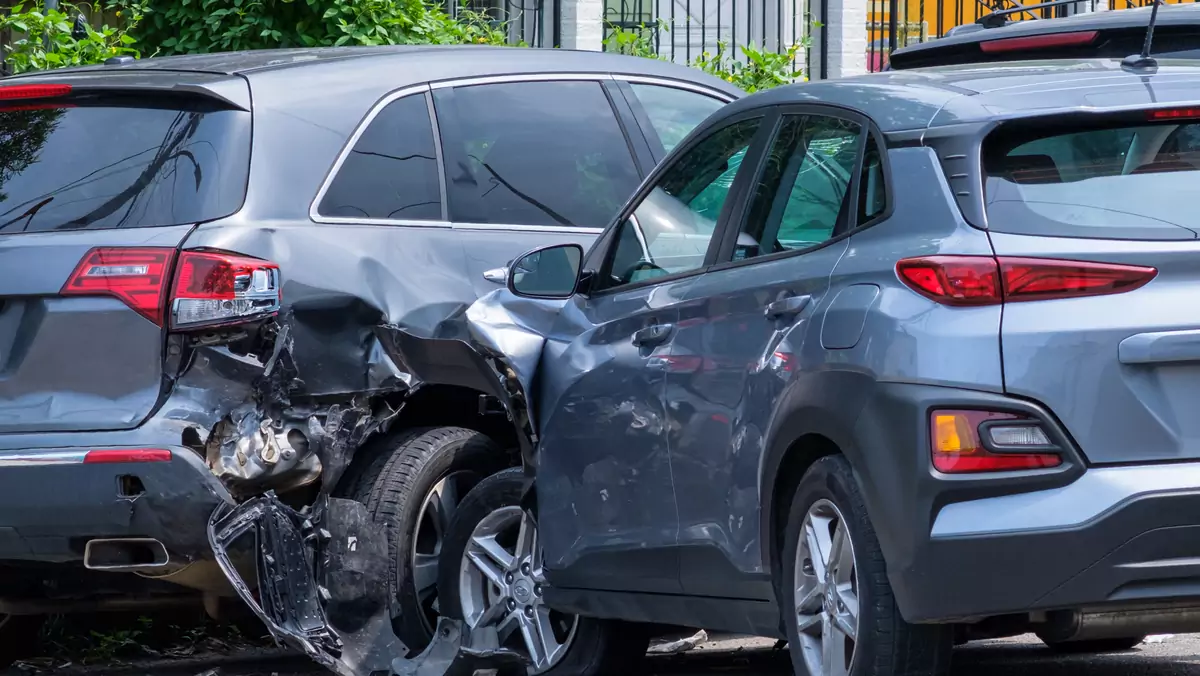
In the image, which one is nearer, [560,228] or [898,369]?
[898,369]

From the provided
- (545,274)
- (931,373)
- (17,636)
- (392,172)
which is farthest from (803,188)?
(17,636)

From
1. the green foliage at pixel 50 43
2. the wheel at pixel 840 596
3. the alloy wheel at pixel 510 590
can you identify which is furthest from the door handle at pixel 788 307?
the green foliage at pixel 50 43

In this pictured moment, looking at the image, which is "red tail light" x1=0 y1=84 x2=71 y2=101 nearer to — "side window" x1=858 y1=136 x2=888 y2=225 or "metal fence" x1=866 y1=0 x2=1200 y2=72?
"side window" x1=858 y1=136 x2=888 y2=225

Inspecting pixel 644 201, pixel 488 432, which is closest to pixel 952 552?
pixel 644 201

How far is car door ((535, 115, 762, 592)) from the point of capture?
5.21 metres

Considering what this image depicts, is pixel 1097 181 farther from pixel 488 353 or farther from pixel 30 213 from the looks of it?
pixel 30 213

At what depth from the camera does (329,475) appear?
5867 millimetres

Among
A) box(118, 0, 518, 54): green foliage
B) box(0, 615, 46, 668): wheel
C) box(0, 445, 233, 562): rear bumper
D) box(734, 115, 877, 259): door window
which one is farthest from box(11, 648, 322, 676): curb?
box(118, 0, 518, 54): green foliage

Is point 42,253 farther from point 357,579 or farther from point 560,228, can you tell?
point 560,228

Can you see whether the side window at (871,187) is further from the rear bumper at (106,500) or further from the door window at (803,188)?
the rear bumper at (106,500)

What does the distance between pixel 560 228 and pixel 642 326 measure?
131 centimetres

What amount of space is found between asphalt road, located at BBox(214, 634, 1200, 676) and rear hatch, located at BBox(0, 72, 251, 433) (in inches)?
64.6

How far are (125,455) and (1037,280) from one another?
2.73 m

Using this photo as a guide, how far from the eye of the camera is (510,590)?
5992 mm
